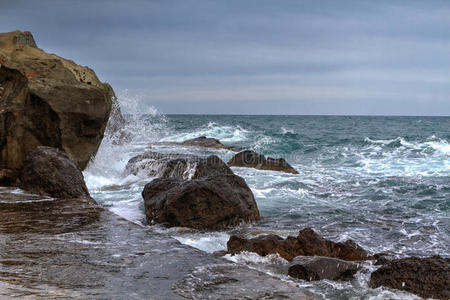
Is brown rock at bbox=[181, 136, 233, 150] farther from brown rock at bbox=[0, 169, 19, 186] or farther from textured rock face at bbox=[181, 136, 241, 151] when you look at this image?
brown rock at bbox=[0, 169, 19, 186]

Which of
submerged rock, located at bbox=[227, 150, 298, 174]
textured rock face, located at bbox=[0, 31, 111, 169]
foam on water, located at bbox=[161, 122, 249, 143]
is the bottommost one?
submerged rock, located at bbox=[227, 150, 298, 174]

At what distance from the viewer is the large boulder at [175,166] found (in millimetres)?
9357

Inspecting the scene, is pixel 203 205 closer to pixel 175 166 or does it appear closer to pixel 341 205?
pixel 341 205

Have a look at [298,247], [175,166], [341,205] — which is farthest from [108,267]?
[175,166]

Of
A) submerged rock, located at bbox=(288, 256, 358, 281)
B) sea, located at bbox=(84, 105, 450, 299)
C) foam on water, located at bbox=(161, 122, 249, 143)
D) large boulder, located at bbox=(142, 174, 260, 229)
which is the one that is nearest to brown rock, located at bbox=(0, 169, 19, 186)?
sea, located at bbox=(84, 105, 450, 299)

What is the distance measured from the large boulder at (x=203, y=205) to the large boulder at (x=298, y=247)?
5.02 ft

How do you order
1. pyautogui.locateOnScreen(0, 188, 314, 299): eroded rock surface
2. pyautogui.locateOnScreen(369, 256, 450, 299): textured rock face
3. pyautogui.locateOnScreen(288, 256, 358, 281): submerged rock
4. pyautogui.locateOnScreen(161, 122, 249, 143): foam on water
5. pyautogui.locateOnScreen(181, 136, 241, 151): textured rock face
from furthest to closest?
pyautogui.locateOnScreen(161, 122, 249, 143): foam on water → pyautogui.locateOnScreen(181, 136, 241, 151): textured rock face → pyautogui.locateOnScreen(288, 256, 358, 281): submerged rock → pyautogui.locateOnScreen(369, 256, 450, 299): textured rock face → pyautogui.locateOnScreen(0, 188, 314, 299): eroded rock surface

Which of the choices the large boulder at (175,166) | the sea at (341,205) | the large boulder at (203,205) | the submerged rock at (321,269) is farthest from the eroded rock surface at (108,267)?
the large boulder at (175,166)

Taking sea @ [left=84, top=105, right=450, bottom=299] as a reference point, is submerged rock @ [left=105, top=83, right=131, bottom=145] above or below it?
above

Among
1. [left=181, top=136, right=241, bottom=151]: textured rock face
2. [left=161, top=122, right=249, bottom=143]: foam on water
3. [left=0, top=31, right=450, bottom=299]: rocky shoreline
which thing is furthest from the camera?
[left=161, top=122, right=249, bottom=143]: foam on water

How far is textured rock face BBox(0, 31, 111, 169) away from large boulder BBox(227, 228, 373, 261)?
4.91m

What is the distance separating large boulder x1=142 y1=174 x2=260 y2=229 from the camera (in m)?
6.41

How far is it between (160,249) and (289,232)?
8.68 ft

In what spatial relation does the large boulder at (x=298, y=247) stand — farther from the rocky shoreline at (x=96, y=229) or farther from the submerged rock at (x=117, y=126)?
the submerged rock at (x=117, y=126)
